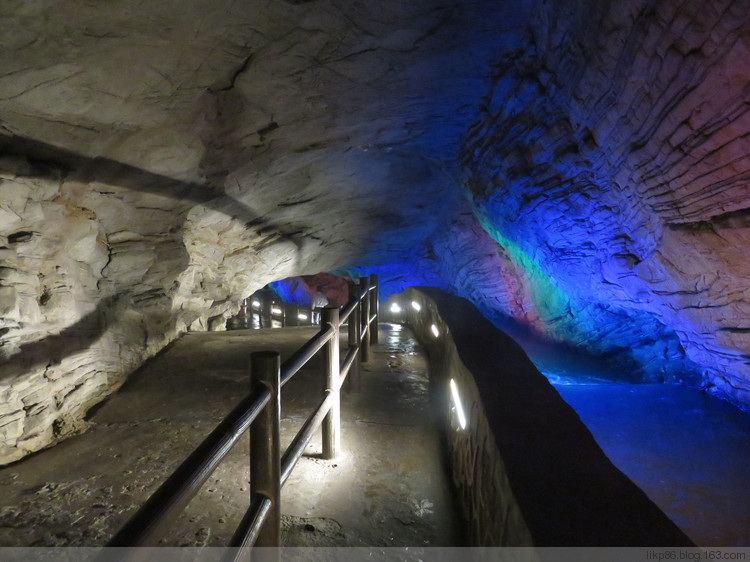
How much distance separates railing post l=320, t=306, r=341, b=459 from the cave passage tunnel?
1.15 metres

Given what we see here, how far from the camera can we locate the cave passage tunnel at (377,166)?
3.17m

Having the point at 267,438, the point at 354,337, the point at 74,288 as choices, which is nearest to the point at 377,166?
the point at 354,337

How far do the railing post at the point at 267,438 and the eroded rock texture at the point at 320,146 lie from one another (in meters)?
2.85

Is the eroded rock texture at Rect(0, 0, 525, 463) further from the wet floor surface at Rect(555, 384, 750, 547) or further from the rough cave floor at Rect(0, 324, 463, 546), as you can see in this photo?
the wet floor surface at Rect(555, 384, 750, 547)

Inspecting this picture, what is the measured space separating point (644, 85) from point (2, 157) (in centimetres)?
576


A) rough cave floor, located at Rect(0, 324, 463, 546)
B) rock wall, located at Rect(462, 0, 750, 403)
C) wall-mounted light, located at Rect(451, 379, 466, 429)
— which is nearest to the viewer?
rough cave floor, located at Rect(0, 324, 463, 546)

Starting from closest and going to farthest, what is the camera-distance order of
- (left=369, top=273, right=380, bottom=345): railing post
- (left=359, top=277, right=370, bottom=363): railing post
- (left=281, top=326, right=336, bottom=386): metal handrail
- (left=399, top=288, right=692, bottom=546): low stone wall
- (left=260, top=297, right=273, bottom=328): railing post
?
(left=399, top=288, right=692, bottom=546): low stone wall < (left=281, top=326, right=336, bottom=386): metal handrail < (left=359, top=277, right=370, bottom=363): railing post < (left=369, top=273, right=380, bottom=345): railing post < (left=260, top=297, right=273, bottom=328): railing post

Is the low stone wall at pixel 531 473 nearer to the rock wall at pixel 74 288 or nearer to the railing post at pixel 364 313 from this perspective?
the railing post at pixel 364 313

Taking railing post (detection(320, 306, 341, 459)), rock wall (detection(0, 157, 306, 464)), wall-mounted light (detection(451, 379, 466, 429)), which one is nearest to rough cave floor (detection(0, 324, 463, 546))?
railing post (detection(320, 306, 341, 459))

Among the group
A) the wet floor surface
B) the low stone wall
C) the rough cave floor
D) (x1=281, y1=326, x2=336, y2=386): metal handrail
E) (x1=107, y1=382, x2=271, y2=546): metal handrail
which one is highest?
(x1=281, y1=326, x2=336, y2=386): metal handrail

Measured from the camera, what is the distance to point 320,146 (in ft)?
20.0

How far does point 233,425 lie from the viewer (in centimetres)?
119

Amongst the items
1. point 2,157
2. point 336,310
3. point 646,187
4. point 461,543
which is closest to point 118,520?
point 336,310

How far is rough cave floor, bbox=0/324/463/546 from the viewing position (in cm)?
225
